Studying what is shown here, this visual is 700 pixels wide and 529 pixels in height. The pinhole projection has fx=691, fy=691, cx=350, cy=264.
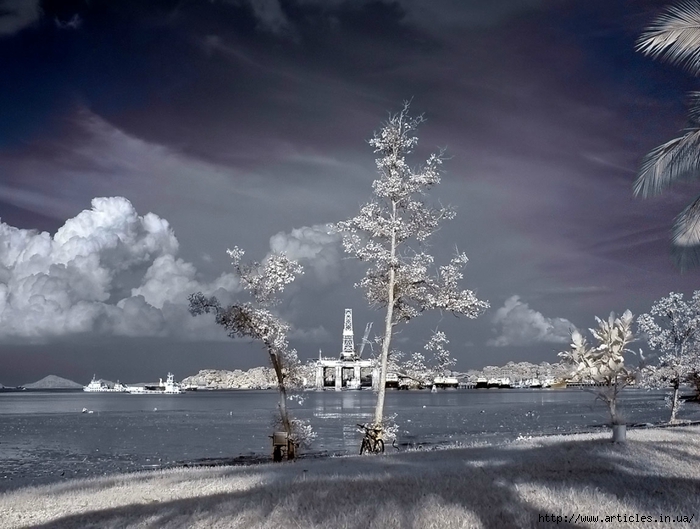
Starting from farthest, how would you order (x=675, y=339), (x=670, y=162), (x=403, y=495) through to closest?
(x=675, y=339), (x=670, y=162), (x=403, y=495)

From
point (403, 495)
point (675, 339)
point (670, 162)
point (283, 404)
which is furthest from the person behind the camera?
point (675, 339)

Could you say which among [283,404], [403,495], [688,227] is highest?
[688,227]

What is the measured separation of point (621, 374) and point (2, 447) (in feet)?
167

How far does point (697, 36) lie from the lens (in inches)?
626

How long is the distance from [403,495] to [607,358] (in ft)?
39.8

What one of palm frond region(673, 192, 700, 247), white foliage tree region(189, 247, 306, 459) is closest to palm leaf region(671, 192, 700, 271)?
palm frond region(673, 192, 700, 247)

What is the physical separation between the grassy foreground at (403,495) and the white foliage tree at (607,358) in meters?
4.43

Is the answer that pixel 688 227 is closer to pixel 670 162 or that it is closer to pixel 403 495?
pixel 670 162

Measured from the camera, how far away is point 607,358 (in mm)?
19812

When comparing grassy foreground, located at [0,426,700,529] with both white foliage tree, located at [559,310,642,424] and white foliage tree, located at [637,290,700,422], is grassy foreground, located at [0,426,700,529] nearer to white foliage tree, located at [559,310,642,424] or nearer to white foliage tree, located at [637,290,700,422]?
white foliage tree, located at [559,310,642,424]

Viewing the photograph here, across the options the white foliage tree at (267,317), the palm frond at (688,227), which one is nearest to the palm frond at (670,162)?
the palm frond at (688,227)

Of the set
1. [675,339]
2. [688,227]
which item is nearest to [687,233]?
[688,227]

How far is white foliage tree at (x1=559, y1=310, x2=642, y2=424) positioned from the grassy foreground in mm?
4435

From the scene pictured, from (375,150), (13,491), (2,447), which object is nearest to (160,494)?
(13,491)
